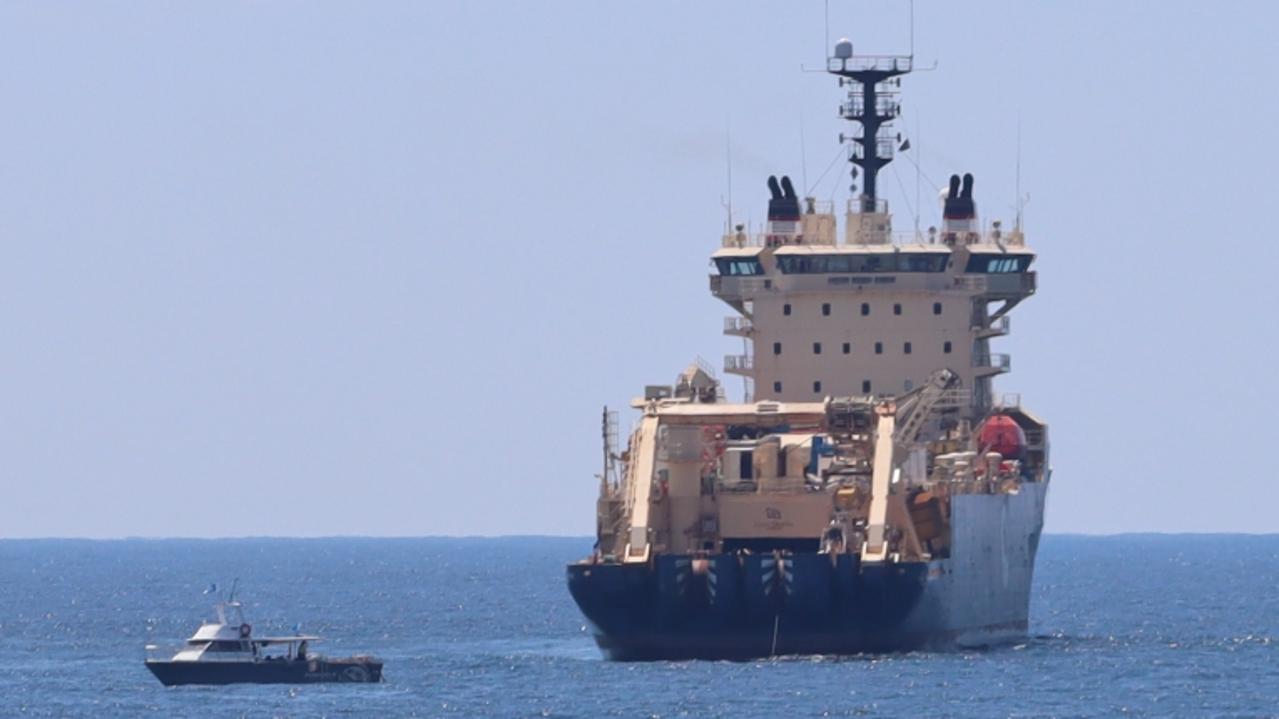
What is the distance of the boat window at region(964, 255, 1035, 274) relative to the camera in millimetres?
80812

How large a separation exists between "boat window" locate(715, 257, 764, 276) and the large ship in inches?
3.2

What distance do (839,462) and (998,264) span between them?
12565 millimetres

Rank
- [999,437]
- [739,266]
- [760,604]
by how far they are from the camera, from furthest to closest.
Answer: [739,266] < [999,437] < [760,604]

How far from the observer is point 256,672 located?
67.2m

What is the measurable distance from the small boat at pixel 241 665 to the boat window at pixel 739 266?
1691 cm

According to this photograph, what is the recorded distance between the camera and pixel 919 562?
6681 cm

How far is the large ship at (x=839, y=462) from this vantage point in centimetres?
6706

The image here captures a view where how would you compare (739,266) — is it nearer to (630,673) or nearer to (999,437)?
(999,437)

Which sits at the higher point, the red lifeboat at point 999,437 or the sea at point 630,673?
the red lifeboat at point 999,437

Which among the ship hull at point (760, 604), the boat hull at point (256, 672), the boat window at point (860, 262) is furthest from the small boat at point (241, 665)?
the boat window at point (860, 262)

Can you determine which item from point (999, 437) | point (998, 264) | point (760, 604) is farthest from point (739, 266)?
point (760, 604)

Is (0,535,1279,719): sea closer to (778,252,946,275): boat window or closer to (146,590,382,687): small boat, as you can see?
(146,590,382,687): small boat

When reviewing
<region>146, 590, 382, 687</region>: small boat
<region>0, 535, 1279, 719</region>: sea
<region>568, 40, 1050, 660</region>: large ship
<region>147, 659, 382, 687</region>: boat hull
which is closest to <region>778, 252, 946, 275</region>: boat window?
<region>568, 40, 1050, 660</region>: large ship

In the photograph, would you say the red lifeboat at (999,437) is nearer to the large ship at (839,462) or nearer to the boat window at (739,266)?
the large ship at (839,462)
